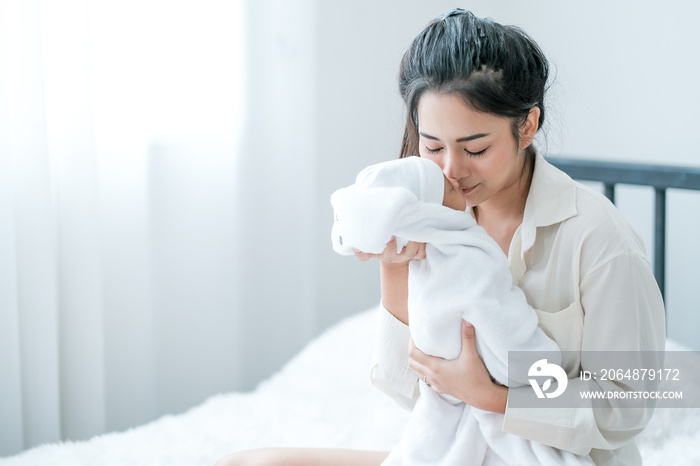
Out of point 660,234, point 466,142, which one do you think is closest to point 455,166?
point 466,142

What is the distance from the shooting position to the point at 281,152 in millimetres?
2531

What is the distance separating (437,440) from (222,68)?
1.54 meters

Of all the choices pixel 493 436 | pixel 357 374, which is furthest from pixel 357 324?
pixel 493 436

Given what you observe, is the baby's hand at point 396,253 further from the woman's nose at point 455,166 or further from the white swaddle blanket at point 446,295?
the woman's nose at point 455,166

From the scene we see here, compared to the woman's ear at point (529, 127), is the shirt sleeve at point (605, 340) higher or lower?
lower

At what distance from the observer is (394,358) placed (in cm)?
126

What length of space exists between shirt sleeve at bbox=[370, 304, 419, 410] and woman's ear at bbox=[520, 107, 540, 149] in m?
0.36

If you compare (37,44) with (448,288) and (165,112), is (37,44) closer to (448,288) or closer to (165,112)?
(165,112)

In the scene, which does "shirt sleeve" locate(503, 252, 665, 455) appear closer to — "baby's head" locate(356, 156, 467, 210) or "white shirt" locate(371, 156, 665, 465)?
"white shirt" locate(371, 156, 665, 465)

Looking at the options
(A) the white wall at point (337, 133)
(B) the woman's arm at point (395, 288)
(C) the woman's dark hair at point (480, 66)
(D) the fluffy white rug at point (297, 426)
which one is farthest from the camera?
(A) the white wall at point (337, 133)

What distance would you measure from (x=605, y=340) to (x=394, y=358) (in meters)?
0.36

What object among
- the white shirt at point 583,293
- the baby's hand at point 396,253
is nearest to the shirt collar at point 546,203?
the white shirt at point 583,293

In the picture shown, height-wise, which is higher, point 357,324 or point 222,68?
point 222,68

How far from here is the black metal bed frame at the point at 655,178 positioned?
5.93 ft
